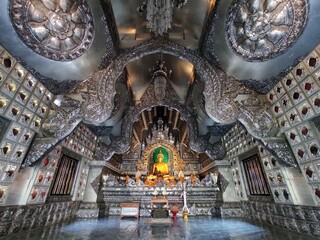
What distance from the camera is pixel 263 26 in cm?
457

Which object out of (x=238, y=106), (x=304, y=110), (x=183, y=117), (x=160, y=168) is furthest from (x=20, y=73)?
(x=160, y=168)

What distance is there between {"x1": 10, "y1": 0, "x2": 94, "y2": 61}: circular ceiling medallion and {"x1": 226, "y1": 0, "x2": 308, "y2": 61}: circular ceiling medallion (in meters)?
4.42

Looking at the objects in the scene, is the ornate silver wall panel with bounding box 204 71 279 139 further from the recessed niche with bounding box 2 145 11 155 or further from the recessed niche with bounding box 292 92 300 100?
the recessed niche with bounding box 2 145 11 155

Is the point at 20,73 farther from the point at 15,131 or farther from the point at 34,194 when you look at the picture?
the point at 34,194

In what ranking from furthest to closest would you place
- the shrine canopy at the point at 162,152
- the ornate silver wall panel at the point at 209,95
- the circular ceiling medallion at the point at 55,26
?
the shrine canopy at the point at 162,152, the ornate silver wall panel at the point at 209,95, the circular ceiling medallion at the point at 55,26

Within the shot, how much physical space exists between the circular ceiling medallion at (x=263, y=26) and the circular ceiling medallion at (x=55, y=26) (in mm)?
4419

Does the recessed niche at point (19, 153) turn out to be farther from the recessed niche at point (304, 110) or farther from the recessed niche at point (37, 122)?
the recessed niche at point (304, 110)

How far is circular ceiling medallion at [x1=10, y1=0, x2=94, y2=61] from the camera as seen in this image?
3889 millimetres

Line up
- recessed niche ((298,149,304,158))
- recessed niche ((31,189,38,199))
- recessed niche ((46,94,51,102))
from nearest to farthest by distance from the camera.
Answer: recessed niche ((298,149,304,158))
recessed niche ((31,189,38,199))
recessed niche ((46,94,51,102))

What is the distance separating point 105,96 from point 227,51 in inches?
175

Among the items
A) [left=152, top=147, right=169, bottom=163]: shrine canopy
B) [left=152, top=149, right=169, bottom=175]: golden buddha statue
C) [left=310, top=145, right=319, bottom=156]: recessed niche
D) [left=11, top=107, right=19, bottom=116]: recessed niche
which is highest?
[left=152, top=147, right=169, bottom=163]: shrine canopy

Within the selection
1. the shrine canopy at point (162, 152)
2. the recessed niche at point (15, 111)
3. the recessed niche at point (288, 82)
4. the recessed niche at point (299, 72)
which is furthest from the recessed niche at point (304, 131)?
the shrine canopy at point (162, 152)

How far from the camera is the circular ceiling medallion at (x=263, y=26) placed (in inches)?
156

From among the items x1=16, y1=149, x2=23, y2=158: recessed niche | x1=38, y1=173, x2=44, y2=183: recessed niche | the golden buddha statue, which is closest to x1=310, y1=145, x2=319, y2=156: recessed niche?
x1=16, y1=149, x2=23, y2=158: recessed niche
